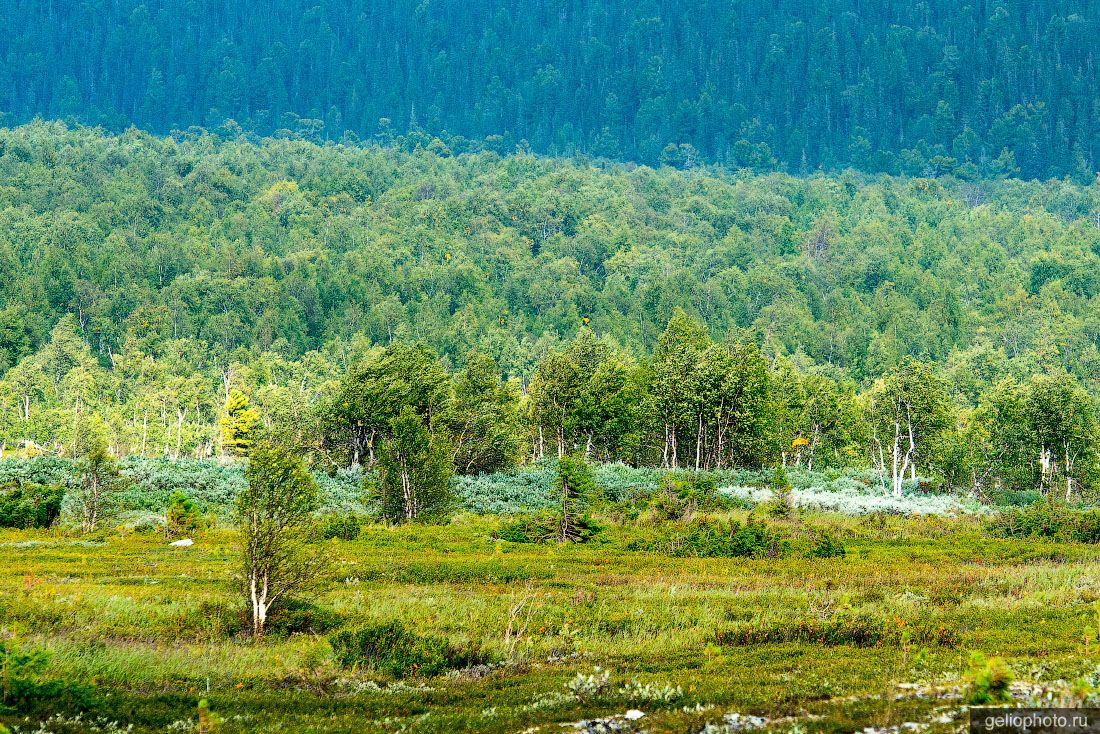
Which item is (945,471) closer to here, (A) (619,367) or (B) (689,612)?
(A) (619,367)

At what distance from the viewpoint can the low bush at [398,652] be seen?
28297 millimetres


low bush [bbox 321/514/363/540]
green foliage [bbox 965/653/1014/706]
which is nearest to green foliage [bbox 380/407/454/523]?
low bush [bbox 321/514/363/540]

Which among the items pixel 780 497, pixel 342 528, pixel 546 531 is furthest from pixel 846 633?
pixel 780 497

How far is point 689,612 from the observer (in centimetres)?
3741

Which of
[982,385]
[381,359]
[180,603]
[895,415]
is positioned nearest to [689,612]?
[180,603]

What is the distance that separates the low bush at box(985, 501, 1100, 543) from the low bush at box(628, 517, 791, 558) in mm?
17350

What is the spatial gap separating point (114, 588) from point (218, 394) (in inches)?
5254

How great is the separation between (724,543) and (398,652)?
108ft

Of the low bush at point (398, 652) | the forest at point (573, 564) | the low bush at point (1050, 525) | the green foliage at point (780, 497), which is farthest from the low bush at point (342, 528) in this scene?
the low bush at point (1050, 525)

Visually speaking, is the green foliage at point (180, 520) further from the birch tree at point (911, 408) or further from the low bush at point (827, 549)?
the birch tree at point (911, 408)

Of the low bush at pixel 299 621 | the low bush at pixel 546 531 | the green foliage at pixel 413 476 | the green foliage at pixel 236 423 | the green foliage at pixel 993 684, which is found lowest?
the low bush at pixel 299 621

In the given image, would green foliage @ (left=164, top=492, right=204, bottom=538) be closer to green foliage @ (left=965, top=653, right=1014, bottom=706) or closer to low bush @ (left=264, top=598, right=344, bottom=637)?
low bush @ (left=264, top=598, right=344, bottom=637)

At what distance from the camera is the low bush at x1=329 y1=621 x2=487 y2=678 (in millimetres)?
28297

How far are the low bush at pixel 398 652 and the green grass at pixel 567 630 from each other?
60 centimetres
